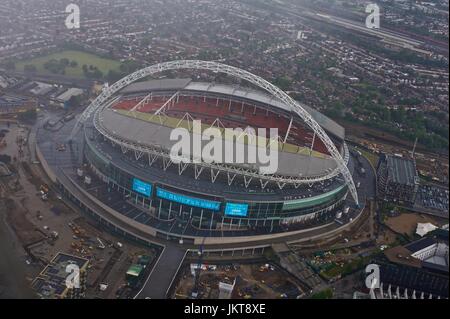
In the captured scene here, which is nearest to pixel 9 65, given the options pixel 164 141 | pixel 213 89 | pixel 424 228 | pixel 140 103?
pixel 140 103

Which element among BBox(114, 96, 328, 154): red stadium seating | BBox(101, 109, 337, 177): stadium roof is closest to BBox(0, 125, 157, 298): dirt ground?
BBox(101, 109, 337, 177): stadium roof

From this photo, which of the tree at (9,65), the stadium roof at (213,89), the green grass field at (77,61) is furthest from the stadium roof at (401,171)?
the tree at (9,65)

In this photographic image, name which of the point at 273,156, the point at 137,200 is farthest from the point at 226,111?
the point at 137,200

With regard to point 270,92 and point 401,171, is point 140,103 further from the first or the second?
point 401,171

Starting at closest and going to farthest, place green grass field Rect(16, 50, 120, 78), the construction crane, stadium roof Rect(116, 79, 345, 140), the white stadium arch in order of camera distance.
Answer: the construction crane
the white stadium arch
stadium roof Rect(116, 79, 345, 140)
green grass field Rect(16, 50, 120, 78)

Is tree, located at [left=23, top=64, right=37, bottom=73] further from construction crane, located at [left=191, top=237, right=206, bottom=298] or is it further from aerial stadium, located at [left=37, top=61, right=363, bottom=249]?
construction crane, located at [left=191, top=237, right=206, bottom=298]

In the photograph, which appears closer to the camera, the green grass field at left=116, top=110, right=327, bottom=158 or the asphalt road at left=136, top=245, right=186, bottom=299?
the asphalt road at left=136, top=245, right=186, bottom=299

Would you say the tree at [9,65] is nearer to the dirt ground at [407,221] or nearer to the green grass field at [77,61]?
the green grass field at [77,61]
